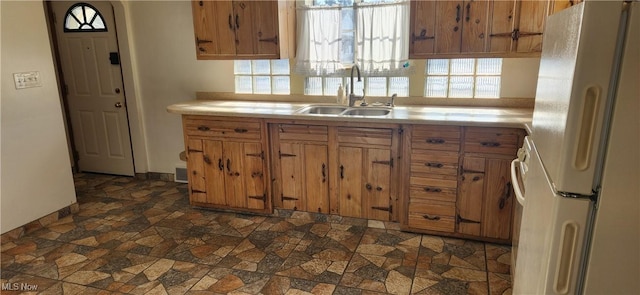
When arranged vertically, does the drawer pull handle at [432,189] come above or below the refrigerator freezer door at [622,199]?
below

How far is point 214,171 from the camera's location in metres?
3.52

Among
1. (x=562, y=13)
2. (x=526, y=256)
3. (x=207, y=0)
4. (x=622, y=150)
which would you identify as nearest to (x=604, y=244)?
(x=622, y=150)

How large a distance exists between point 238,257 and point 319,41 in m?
1.92

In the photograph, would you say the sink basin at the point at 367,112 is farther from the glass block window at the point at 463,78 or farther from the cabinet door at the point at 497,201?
the cabinet door at the point at 497,201

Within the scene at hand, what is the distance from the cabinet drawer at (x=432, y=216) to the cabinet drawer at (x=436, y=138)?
1.41ft

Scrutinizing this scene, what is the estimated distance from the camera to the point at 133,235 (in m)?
3.20

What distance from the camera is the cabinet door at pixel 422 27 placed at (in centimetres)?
296

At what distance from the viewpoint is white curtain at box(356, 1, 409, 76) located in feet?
10.9

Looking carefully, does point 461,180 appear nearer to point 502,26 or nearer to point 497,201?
point 497,201

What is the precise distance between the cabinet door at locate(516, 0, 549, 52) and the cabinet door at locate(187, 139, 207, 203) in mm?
2615

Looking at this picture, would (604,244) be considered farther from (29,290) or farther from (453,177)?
(29,290)

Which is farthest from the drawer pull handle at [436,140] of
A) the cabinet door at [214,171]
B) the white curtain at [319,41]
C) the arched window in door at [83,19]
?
the arched window in door at [83,19]

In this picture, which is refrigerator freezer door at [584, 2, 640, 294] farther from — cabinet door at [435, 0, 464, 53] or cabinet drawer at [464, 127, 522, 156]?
cabinet door at [435, 0, 464, 53]

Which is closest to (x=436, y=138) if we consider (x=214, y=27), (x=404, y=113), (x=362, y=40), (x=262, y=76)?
(x=404, y=113)
